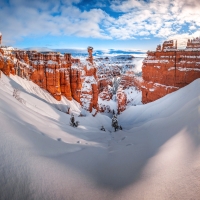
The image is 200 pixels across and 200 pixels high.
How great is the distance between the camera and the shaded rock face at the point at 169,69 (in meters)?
26.0

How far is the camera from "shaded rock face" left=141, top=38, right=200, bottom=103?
2604cm

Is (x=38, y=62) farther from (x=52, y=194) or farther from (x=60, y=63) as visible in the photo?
(x=52, y=194)

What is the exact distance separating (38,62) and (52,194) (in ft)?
118

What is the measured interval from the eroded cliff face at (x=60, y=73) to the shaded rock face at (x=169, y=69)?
11.7 meters

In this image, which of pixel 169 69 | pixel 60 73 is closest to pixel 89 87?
pixel 60 73

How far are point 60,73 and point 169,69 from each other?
22648 millimetres

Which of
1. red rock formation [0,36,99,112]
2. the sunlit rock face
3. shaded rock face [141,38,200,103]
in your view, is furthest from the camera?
the sunlit rock face

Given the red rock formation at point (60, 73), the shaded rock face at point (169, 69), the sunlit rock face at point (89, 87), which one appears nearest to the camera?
the shaded rock face at point (169, 69)

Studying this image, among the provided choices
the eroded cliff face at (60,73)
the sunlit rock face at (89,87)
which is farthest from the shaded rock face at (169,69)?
the eroded cliff face at (60,73)

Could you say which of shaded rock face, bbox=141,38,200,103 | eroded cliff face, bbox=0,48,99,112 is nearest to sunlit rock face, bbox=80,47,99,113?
eroded cliff face, bbox=0,48,99,112

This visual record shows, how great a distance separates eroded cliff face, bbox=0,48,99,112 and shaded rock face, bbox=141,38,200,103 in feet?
38.4

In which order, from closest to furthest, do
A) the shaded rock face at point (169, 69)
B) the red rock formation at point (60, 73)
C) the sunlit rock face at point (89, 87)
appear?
the shaded rock face at point (169, 69)
the red rock formation at point (60, 73)
the sunlit rock face at point (89, 87)

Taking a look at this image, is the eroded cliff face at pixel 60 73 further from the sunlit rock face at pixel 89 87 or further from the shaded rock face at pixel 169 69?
the shaded rock face at pixel 169 69

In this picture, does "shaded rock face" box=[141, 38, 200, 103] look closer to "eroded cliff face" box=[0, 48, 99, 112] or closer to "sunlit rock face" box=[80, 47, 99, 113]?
"sunlit rock face" box=[80, 47, 99, 113]
